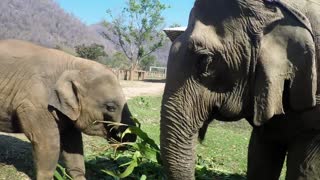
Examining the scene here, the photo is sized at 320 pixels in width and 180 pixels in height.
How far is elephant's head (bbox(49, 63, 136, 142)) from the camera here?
6.00 m

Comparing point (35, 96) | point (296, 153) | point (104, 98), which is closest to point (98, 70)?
point (104, 98)

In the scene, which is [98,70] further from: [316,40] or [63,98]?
[316,40]

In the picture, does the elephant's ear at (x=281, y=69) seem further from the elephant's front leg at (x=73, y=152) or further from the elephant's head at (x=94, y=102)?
the elephant's front leg at (x=73, y=152)

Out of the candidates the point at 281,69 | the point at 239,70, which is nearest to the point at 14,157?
the point at 239,70

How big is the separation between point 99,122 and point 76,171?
26.0 inches

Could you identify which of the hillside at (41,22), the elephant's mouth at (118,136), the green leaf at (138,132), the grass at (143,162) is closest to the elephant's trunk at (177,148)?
the grass at (143,162)

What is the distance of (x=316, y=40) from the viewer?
Result: 134 inches

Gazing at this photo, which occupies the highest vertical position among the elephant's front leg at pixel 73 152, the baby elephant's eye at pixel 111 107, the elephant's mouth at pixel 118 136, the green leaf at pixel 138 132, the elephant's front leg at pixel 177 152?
the elephant's front leg at pixel 177 152

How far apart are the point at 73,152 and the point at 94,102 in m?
0.74

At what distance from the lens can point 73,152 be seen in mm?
6297

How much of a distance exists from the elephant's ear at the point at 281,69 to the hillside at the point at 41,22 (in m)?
75.5

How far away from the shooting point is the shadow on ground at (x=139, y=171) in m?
6.00

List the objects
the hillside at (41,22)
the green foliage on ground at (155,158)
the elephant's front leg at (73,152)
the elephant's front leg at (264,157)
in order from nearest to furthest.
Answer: the elephant's front leg at (264,157) < the green foliage on ground at (155,158) < the elephant's front leg at (73,152) < the hillside at (41,22)

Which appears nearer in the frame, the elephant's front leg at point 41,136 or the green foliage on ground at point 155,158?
the elephant's front leg at point 41,136
